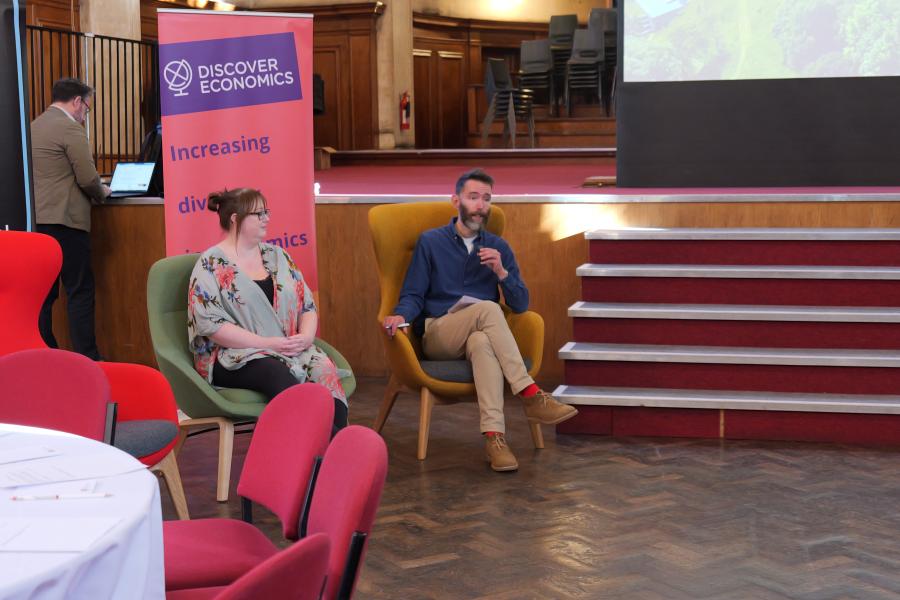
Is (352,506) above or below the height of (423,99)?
below

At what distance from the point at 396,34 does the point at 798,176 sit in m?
8.70

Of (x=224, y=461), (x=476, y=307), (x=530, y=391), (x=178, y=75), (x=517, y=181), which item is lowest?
(x=224, y=461)

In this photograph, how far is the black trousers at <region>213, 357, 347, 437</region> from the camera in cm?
454

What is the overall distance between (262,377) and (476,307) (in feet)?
3.40

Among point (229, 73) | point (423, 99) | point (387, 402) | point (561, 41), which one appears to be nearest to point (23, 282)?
point (229, 73)

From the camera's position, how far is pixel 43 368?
3.34 meters

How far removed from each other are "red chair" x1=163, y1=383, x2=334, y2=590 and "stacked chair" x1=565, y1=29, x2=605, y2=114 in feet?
41.7

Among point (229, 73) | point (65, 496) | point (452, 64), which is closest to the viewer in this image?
point (65, 496)

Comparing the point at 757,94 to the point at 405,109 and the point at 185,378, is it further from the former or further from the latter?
the point at 405,109

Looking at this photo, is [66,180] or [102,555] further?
[66,180]

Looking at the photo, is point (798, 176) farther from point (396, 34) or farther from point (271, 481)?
point (396, 34)

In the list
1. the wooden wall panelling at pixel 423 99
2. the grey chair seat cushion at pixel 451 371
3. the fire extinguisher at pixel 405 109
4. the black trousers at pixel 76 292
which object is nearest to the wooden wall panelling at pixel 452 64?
the wooden wall panelling at pixel 423 99

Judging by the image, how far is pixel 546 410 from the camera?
199 inches

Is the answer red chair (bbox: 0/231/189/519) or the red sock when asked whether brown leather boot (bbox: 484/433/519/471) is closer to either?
the red sock
